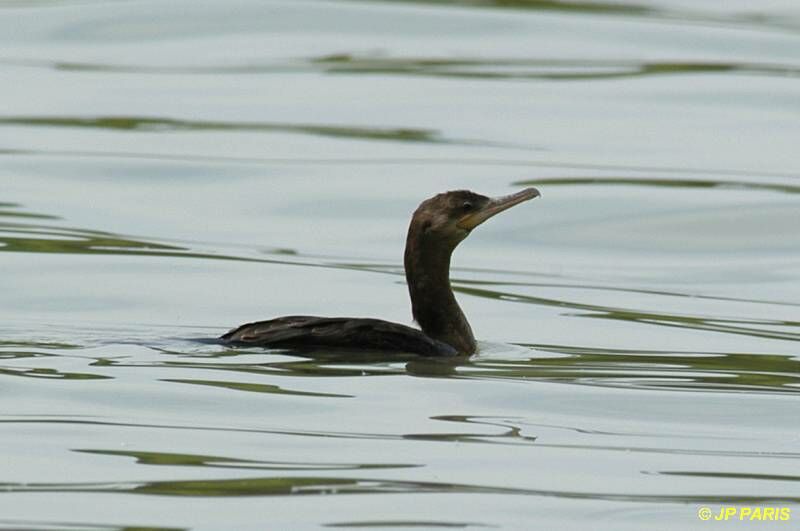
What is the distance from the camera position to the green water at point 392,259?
27.9 feet

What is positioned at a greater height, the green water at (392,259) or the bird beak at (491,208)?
the bird beak at (491,208)

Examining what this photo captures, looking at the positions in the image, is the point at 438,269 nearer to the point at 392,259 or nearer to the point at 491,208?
the point at 491,208

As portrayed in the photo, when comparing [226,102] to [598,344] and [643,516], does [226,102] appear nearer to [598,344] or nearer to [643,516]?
[598,344]

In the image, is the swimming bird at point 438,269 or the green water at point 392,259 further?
the swimming bird at point 438,269

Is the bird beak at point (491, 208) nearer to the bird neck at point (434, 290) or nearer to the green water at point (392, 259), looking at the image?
the bird neck at point (434, 290)

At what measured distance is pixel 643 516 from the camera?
26.3ft

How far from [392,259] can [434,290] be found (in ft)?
15.4

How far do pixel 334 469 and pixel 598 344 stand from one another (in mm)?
4435

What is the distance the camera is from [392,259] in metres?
16.6

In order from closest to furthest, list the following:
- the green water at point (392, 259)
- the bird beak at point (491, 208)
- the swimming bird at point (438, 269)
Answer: the green water at point (392, 259)
the swimming bird at point (438, 269)
the bird beak at point (491, 208)

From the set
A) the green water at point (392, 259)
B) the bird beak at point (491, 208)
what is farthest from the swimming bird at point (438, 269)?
the green water at point (392, 259)

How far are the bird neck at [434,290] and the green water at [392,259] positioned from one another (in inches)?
15.4

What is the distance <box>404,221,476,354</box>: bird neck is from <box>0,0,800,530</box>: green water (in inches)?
15.4

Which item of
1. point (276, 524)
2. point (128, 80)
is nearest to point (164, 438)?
point (276, 524)
